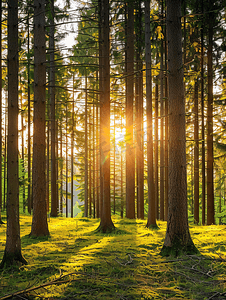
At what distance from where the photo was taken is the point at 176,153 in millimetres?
6320

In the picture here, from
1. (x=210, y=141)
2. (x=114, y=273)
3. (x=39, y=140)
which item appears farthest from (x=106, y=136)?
(x=210, y=141)

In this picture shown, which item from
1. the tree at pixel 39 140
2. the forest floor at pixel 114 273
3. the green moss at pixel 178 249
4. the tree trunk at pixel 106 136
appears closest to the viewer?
the forest floor at pixel 114 273

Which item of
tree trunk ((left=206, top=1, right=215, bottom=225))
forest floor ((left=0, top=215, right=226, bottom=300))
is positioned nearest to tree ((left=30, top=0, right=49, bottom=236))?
forest floor ((left=0, top=215, right=226, bottom=300))

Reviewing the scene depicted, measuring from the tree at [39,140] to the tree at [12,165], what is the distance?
3196mm

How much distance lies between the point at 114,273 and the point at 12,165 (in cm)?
299

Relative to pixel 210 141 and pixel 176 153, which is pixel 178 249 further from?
pixel 210 141

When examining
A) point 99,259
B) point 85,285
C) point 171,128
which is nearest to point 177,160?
point 171,128

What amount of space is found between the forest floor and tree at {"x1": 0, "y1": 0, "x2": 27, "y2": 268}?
377mm

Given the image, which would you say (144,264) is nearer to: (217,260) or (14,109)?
(217,260)

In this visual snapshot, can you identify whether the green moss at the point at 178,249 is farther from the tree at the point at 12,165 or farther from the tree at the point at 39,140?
the tree at the point at 39,140


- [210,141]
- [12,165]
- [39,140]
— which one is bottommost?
[12,165]

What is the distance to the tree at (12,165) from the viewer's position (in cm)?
525

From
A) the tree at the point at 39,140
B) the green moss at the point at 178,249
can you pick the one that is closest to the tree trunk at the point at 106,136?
the tree at the point at 39,140

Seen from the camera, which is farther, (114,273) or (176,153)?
(176,153)
